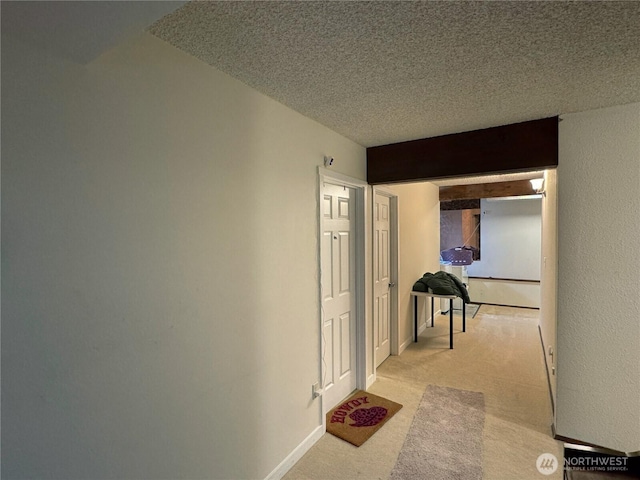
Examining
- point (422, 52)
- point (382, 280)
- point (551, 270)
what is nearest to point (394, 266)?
point (382, 280)

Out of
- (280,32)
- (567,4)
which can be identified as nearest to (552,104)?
(567,4)

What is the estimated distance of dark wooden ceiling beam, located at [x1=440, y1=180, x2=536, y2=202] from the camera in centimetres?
512

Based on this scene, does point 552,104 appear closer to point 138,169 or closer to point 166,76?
point 166,76

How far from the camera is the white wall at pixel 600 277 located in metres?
2.08

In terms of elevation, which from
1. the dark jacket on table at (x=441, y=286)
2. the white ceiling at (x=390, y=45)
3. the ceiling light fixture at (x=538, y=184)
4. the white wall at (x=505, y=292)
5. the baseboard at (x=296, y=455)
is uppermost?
the white ceiling at (x=390, y=45)

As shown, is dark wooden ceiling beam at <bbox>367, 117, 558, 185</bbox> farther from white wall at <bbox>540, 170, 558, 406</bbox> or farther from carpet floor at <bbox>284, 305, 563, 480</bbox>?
carpet floor at <bbox>284, 305, 563, 480</bbox>

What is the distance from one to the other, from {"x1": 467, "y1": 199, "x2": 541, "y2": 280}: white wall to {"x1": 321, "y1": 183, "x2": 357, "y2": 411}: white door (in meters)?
5.55

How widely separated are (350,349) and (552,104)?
8.23 feet

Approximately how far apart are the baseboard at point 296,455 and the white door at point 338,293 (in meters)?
0.23

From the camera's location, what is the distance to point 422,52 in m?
1.47

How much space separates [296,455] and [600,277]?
7.87ft

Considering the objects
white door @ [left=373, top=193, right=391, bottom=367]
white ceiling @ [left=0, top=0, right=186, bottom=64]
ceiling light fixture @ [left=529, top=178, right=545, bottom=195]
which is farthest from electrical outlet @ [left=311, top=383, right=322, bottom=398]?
ceiling light fixture @ [left=529, top=178, right=545, bottom=195]

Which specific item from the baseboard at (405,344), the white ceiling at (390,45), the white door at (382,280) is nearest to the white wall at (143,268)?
the white ceiling at (390,45)

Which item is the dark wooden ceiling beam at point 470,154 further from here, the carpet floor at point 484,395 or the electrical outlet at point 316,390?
the carpet floor at point 484,395
